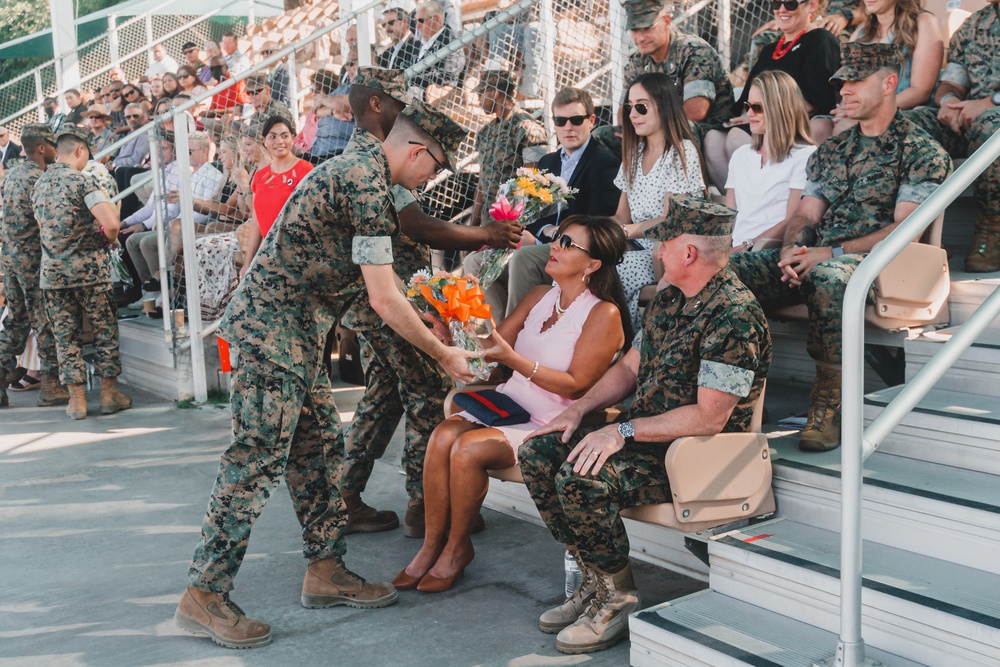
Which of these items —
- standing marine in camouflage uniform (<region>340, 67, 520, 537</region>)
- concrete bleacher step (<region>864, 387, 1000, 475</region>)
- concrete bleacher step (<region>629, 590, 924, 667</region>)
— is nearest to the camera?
concrete bleacher step (<region>629, 590, 924, 667</region>)

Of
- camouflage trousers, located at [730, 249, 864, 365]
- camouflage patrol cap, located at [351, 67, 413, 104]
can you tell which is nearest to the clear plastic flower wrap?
camouflage patrol cap, located at [351, 67, 413, 104]

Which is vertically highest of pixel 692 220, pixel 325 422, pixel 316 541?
pixel 692 220

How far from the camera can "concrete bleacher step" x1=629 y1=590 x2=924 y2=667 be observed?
9.68ft

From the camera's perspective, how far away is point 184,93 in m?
12.1

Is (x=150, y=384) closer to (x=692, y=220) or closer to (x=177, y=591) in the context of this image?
(x=177, y=591)

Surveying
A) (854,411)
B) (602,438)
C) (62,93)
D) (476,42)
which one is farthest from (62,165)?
(62,93)

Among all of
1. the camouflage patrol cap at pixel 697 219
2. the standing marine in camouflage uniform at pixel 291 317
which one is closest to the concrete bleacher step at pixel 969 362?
the camouflage patrol cap at pixel 697 219

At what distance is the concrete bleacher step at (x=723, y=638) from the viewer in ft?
9.68

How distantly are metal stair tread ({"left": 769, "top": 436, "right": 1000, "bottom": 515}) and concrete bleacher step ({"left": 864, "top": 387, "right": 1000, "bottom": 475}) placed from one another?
0.03 meters

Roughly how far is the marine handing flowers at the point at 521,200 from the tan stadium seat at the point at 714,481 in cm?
152

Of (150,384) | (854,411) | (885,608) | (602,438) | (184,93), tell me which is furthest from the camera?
(184,93)

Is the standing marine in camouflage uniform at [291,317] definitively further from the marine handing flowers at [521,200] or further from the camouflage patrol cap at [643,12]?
the camouflage patrol cap at [643,12]

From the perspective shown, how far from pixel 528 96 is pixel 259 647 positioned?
16.2ft

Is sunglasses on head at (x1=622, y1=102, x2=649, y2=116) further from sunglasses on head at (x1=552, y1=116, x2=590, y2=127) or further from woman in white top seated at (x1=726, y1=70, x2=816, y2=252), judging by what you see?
woman in white top seated at (x1=726, y1=70, x2=816, y2=252)
